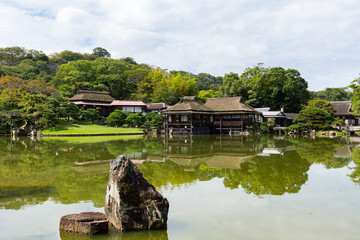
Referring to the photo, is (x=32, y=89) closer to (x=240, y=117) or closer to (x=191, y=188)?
(x=240, y=117)

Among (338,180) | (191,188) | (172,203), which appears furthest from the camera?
(338,180)

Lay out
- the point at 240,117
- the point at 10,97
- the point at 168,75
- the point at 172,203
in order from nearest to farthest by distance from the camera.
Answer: the point at 172,203 < the point at 10,97 < the point at 240,117 < the point at 168,75

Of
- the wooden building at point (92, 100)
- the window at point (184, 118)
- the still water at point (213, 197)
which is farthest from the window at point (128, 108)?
the still water at point (213, 197)

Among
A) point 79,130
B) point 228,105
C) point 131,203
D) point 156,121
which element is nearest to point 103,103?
point 79,130

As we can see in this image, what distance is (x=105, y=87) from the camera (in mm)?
53719

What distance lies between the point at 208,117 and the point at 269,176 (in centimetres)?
2959

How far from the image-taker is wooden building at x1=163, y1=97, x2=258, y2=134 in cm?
3653

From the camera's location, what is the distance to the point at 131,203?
19.0 ft

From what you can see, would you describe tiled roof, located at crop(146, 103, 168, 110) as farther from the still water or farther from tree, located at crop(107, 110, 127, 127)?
the still water

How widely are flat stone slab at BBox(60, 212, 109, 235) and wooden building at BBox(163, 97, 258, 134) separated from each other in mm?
29709

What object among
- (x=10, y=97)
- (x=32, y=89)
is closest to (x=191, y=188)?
(x=10, y=97)

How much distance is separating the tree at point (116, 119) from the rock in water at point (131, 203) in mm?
34038

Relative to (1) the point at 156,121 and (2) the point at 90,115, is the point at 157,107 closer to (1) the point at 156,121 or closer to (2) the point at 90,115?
(1) the point at 156,121

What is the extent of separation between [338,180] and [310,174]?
113cm
